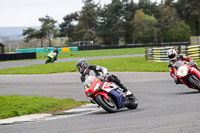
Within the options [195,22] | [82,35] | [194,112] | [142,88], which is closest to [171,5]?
[195,22]

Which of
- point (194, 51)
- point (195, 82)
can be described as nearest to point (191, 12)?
point (194, 51)

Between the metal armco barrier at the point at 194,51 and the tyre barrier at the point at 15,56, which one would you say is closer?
the metal armco barrier at the point at 194,51

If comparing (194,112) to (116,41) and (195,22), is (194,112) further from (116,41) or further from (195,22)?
(195,22)

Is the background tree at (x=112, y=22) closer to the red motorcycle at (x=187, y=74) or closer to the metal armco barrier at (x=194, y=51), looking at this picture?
the metal armco barrier at (x=194, y=51)

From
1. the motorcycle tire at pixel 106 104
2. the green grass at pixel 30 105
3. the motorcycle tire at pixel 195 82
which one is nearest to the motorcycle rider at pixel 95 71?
the motorcycle tire at pixel 106 104

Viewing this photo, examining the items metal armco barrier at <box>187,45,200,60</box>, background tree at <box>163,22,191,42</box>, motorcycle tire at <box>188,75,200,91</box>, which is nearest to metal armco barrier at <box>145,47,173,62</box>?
metal armco barrier at <box>187,45,200,60</box>

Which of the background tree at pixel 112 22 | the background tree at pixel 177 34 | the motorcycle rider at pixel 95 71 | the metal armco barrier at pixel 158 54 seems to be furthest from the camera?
the background tree at pixel 177 34

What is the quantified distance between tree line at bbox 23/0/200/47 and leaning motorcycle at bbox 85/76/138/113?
284ft

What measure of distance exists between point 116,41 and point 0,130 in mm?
Answer: 95097

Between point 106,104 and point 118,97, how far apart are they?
0.33 meters

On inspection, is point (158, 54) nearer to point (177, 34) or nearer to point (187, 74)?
point (187, 74)

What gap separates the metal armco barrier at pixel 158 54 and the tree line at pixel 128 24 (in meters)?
63.9

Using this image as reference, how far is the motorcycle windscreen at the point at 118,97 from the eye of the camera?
370 inches

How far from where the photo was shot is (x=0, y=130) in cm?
776
